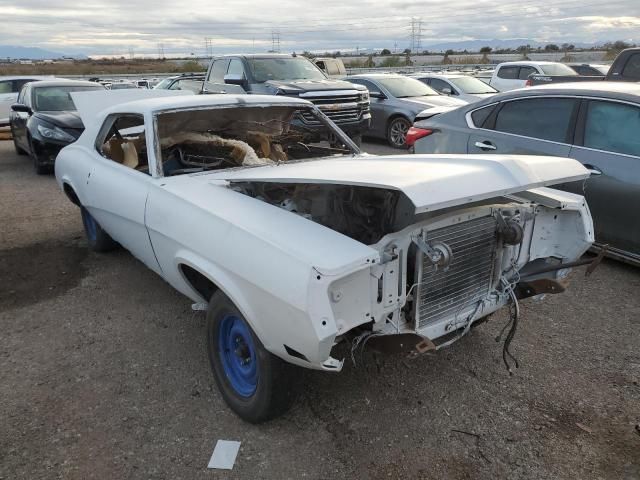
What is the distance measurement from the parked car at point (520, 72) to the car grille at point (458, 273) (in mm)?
13093

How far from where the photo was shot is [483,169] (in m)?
2.63

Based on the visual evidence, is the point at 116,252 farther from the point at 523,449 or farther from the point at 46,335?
the point at 523,449

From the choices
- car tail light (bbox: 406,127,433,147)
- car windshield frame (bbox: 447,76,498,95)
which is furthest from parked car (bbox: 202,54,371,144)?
car windshield frame (bbox: 447,76,498,95)

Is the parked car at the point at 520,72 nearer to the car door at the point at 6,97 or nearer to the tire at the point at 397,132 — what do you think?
the tire at the point at 397,132

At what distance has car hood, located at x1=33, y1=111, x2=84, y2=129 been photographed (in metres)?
8.87

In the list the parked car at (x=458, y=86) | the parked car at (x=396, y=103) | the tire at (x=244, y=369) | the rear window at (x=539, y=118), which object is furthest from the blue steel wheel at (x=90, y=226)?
the parked car at (x=458, y=86)

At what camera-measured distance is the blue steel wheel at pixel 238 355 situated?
2.77m

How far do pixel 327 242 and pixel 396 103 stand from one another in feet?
31.0

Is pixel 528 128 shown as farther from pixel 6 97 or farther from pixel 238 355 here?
pixel 6 97

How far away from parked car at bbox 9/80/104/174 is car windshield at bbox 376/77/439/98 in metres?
6.14

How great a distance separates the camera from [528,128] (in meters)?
5.11

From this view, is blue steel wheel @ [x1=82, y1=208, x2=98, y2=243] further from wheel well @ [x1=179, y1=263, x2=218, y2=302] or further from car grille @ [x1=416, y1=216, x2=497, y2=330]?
car grille @ [x1=416, y1=216, x2=497, y2=330]

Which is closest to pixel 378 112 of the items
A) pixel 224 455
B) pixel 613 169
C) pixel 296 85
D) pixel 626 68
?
pixel 296 85

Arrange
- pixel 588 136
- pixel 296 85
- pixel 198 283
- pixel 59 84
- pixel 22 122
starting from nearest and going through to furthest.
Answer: pixel 198 283 < pixel 588 136 < pixel 296 85 < pixel 22 122 < pixel 59 84
